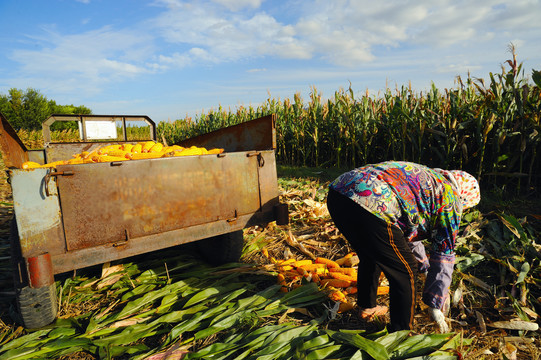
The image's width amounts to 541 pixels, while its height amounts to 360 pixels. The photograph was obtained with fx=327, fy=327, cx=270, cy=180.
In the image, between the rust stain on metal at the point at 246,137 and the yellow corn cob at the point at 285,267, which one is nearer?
the rust stain on metal at the point at 246,137

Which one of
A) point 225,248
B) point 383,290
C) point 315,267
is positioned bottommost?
point 383,290

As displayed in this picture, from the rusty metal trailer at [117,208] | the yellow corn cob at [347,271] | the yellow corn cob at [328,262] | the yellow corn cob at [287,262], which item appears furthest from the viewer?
the yellow corn cob at [287,262]

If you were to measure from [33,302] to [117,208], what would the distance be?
0.87 m

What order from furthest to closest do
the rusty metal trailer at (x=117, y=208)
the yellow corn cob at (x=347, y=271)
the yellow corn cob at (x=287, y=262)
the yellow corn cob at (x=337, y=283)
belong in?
the yellow corn cob at (x=287, y=262)
the yellow corn cob at (x=347, y=271)
the yellow corn cob at (x=337, y=283)
the rusty metal trailer at (x=117, y=208)

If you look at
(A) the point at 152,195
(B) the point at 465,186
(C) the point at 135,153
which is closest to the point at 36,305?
(A) the point at 152,195

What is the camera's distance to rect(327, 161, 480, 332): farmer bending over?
2084 millimetres

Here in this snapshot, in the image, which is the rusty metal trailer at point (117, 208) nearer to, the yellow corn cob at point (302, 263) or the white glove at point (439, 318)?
the yellow corn cob at point (302, 263)

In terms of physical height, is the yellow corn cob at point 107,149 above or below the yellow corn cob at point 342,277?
above

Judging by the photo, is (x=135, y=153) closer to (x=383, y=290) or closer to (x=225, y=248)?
(x=225, y=248)

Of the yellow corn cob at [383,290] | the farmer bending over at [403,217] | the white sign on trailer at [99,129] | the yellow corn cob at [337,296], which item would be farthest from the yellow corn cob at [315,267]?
the white sign on trailer at [99,129]

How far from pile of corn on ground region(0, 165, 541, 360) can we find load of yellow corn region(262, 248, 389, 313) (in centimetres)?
1

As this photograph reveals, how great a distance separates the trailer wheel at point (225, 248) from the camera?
134 inches

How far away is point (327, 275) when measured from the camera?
3176 millimetres

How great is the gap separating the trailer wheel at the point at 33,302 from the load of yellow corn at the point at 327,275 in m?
1.82
